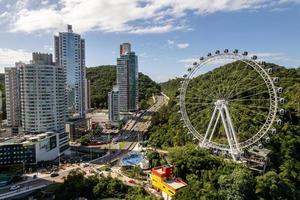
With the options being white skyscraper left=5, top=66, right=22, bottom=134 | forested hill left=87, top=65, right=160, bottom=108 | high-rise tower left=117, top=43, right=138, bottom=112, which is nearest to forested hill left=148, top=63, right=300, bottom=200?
white skyscraper left=5, top=66, right=22, bottom=134

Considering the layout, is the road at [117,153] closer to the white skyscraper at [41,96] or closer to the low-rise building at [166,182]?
the white skyscraper at [41,96]

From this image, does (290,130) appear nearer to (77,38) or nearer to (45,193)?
(45,193)

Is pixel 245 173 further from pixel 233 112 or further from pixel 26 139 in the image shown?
pixel 26 139

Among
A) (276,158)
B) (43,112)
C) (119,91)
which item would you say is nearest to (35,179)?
(43,112)

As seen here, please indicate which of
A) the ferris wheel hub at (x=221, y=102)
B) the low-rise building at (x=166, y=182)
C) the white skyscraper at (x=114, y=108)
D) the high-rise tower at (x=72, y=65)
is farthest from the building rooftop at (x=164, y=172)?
the high-rise tower at (x=72, y=65)

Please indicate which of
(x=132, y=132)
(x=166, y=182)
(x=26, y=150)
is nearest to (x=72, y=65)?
(x=132, y=132)

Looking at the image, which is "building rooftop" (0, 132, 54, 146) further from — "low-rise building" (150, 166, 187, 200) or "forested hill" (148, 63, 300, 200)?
"forested hill" (148, 63, 300, 200)

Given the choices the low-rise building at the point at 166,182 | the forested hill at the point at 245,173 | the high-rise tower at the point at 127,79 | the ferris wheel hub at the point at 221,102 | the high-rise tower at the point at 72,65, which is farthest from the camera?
the high-rise tower at the point at 127,79
